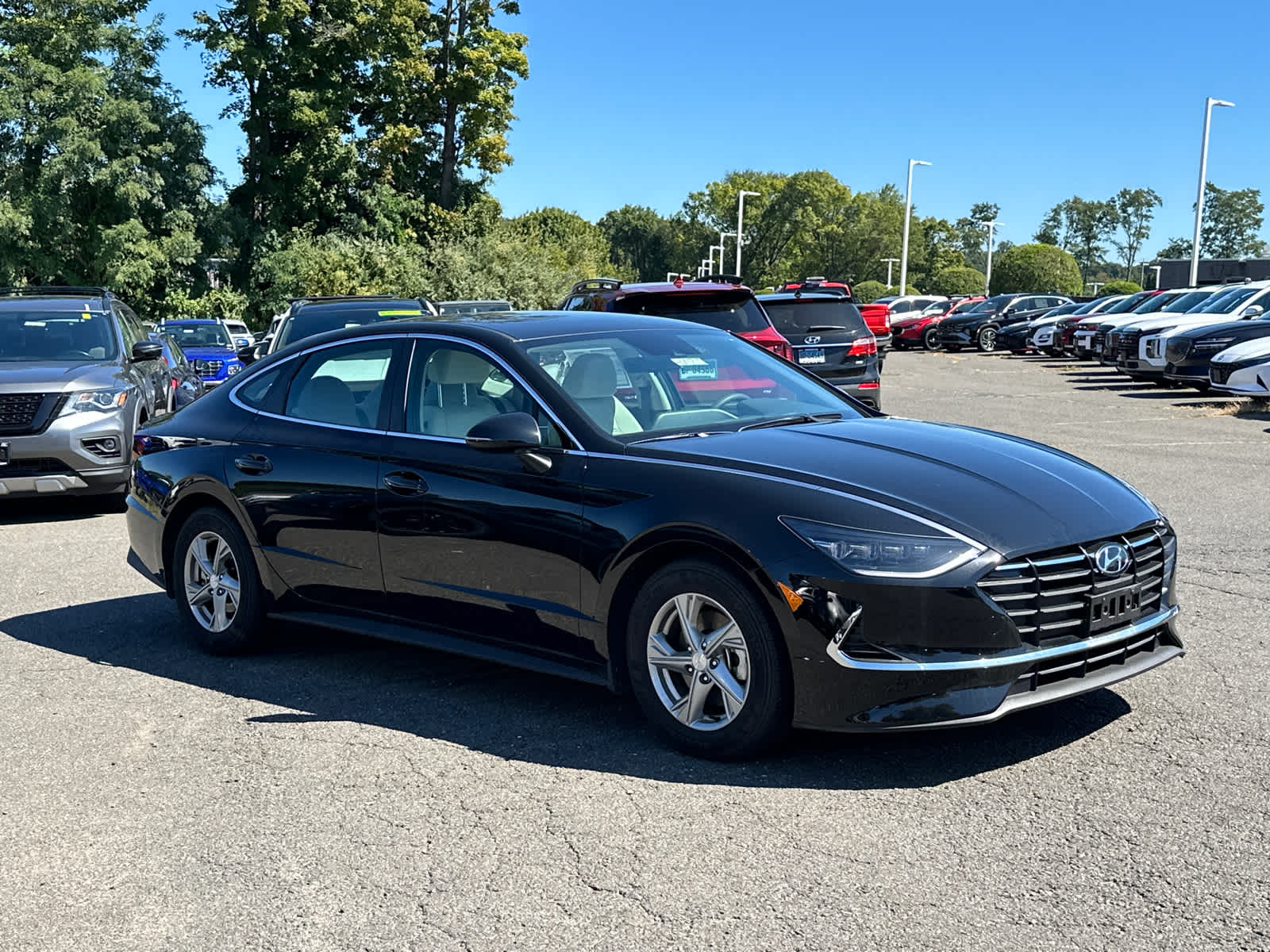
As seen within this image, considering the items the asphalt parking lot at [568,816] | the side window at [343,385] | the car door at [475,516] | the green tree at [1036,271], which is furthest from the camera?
the green tree at [1036,271]

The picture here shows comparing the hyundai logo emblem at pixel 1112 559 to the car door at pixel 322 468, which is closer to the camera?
the hyundai logo emblem at pixel 1112 559

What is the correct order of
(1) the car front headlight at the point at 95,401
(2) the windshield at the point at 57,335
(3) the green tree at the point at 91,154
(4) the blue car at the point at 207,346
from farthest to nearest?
(3) the green tree at the point at 91,154 → (4) the blue car at the point at 207,346 → (2) the windshield at the point at 57,335 → (1) the car front headlight at the point at 95,401

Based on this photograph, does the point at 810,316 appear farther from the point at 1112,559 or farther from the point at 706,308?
the point at 1112,559

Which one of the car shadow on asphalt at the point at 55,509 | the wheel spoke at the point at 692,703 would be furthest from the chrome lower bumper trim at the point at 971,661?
the car shadow on asphalt at the point at 55,509

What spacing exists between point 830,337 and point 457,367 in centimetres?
1117

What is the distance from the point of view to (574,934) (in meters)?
3.47

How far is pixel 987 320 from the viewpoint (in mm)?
42750

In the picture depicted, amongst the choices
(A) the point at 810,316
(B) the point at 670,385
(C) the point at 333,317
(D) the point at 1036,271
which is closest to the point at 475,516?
(B) the point at 670,385

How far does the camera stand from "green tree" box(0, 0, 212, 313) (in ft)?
137

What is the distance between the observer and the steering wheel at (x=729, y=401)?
5.59 metres

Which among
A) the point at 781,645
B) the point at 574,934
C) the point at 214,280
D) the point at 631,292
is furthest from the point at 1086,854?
the point at 214,280

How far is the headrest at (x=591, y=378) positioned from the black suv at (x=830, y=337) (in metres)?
10.8

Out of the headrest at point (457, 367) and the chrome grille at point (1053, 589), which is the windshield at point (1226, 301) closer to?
the headrest at point (457, 367)

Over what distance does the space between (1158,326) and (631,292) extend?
634 inches
